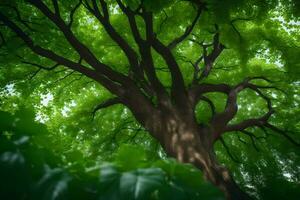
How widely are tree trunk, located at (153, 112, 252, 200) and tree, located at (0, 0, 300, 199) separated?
0.07 ft

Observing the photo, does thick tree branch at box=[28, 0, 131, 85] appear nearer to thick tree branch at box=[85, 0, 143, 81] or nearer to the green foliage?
thick tree branch at box=[85, 0, 143, 81]

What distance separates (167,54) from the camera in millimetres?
7160

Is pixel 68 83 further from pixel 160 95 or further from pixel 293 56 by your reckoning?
pixel 293 56

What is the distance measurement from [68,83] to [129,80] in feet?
14.2

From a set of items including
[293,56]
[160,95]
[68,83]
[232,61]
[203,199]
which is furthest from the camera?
[232,61]

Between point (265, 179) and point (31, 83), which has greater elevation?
point (31, 83)

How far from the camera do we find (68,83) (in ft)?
35.4

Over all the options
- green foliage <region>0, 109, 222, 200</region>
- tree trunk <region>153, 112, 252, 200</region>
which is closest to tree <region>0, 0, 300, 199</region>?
tree trunk <region>153, 112, 252, 200</region>

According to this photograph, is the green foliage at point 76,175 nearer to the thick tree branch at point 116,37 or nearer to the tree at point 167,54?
the tree at point 167,54

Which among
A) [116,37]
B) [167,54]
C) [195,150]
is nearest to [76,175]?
[195,150]

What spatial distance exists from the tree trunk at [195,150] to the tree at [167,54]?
0.07ft

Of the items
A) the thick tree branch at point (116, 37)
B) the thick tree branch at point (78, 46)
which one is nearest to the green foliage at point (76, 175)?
the thick tree branch at point (78, 46)

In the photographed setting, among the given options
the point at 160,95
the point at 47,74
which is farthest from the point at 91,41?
the point at 160,95

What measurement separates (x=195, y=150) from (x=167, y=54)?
255 cm
